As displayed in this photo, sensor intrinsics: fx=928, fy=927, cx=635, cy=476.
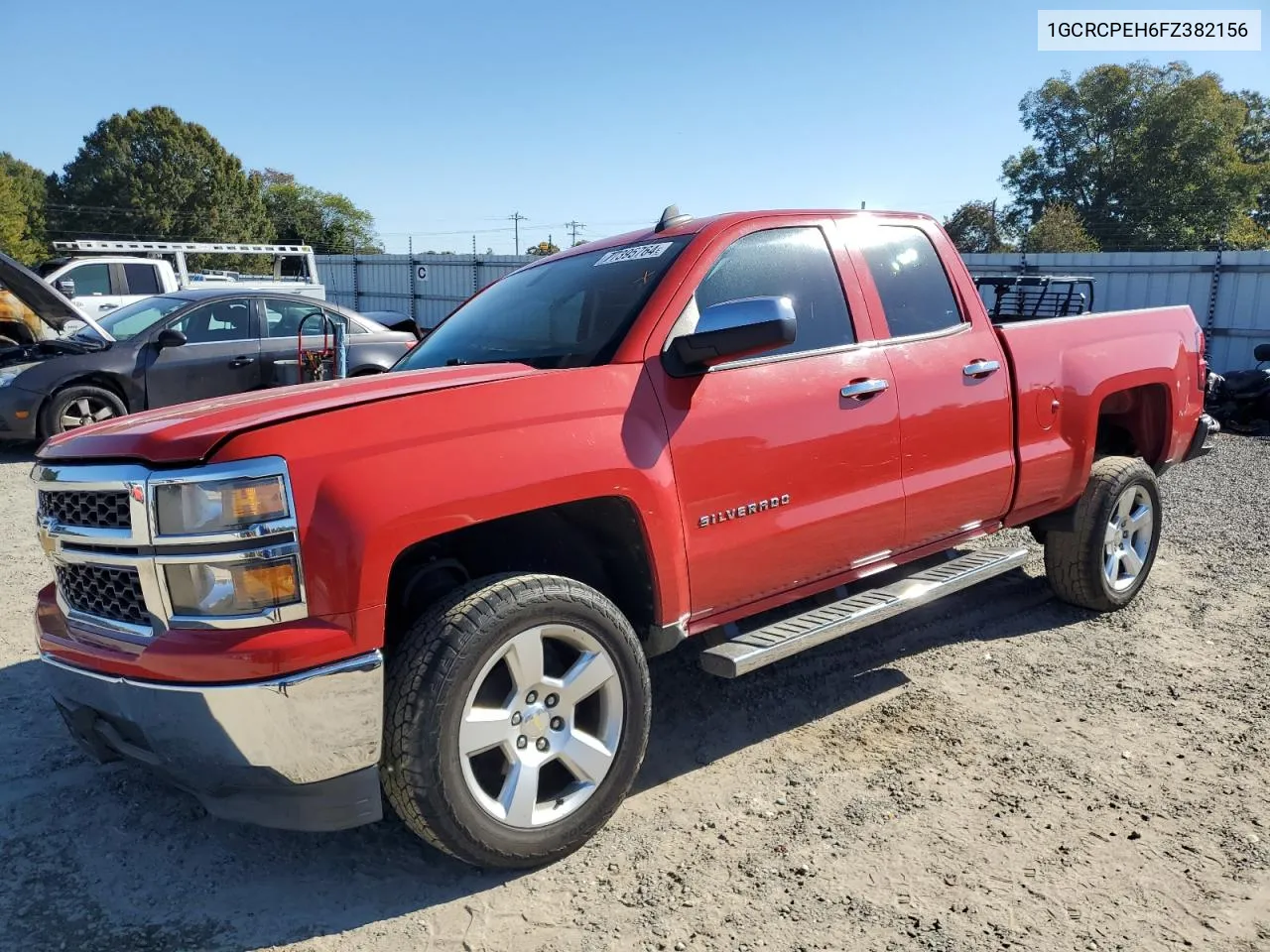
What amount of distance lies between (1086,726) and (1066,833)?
0.86 meters

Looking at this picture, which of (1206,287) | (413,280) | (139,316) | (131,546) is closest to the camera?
(131,546)

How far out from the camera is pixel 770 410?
128 inches

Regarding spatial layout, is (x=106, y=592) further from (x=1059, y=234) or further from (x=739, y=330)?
(x=1059, y=234)

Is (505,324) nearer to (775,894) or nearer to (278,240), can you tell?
(775,894)

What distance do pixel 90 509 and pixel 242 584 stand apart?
2.01 ft

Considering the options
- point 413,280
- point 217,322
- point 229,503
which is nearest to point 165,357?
point 217,322

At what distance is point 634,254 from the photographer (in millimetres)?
3586

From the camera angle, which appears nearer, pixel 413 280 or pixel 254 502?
pixel 254 502

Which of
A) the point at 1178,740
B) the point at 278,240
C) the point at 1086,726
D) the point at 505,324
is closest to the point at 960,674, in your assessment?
the point at 1086,726

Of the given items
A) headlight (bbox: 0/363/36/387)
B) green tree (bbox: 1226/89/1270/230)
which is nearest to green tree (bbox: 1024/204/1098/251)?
green tree (bbox: 1226/89/1270/230)

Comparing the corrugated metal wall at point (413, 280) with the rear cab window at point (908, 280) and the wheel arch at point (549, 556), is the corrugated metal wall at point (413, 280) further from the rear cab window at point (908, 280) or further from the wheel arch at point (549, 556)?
the wheel arch at point (549, 556)

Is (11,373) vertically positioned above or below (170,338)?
below

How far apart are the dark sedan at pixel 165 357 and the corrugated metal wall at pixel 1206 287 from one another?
11321 millimetres

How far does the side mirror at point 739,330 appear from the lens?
2.94 metres
